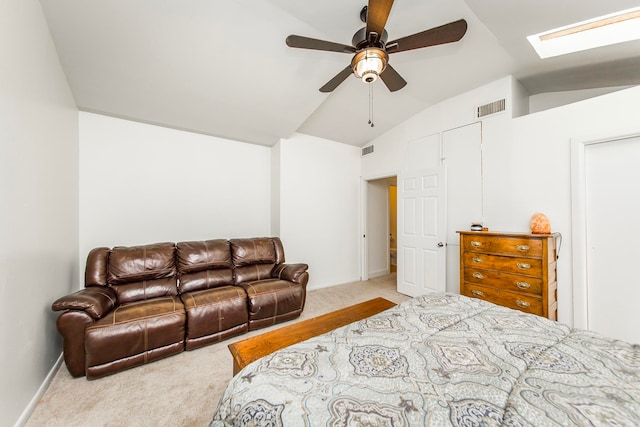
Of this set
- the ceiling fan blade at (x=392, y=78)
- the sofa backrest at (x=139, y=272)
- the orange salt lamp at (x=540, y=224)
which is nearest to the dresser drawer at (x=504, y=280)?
the orange salt lamp at (x=540, y=224)

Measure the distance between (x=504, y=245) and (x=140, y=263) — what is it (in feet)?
12.9

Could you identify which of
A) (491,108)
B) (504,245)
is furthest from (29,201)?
(491,108)

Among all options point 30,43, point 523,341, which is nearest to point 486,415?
point 523,341

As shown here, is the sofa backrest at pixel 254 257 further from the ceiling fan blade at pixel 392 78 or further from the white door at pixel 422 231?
the ceiling fan blade at pixel 392 78

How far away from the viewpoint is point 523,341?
1.12 meters

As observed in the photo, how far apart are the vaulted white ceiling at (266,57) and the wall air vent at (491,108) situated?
30 cm

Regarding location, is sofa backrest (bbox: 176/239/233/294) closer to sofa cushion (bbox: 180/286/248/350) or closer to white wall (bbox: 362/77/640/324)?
sofa cushion (bbox: 180/286/248/350)

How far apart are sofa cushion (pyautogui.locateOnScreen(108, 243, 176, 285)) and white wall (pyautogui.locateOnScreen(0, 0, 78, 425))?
39 cm

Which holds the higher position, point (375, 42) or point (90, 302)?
point (375, 42)

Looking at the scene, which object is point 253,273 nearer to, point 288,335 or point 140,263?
point 140,263

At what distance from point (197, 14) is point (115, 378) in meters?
3.11

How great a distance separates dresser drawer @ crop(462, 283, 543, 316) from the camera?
228 centimetres

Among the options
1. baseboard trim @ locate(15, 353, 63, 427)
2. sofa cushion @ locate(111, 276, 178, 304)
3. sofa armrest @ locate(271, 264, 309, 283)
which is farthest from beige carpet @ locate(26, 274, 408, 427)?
sofa armrest @ locate(271, 264, 309, 283)

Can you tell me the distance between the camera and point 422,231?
369 cm
